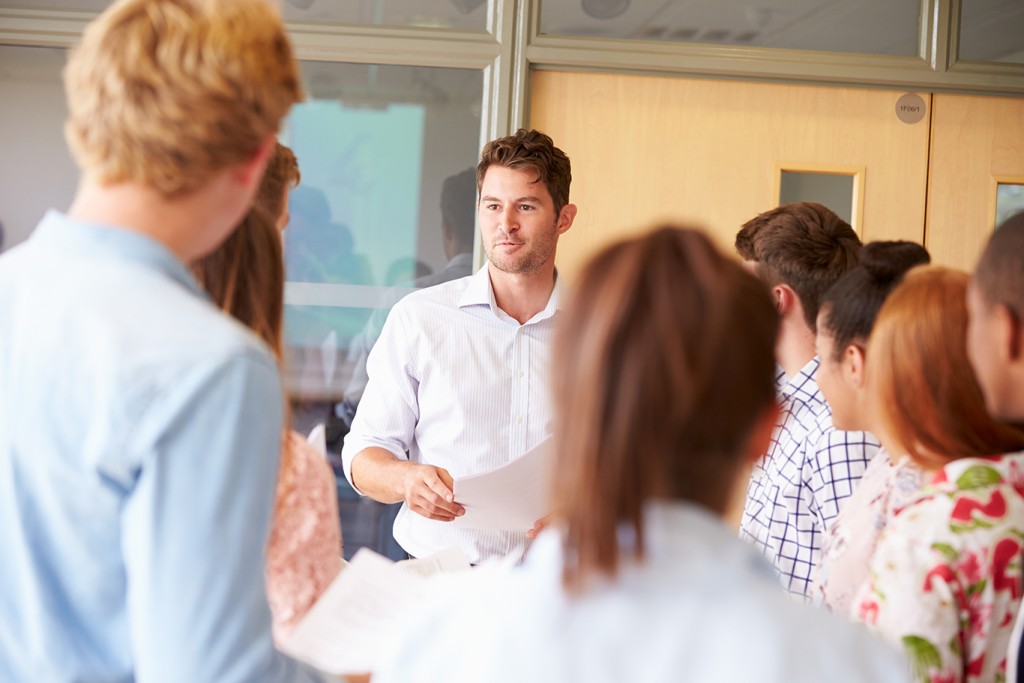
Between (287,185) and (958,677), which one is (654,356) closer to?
(958,677)

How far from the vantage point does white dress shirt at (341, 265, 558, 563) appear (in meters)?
2.29

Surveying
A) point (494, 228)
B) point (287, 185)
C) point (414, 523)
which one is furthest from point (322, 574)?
point (494, 228)

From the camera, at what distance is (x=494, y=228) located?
238cm

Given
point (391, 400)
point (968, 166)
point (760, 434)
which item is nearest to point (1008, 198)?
point (968, 166)

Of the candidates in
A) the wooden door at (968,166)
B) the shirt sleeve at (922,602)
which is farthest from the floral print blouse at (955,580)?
the wooden door at (968,166)

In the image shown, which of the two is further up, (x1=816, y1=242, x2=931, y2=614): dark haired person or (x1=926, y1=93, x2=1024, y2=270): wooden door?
(x1=926, y1=93, x2=1024, y2=270): wooden door

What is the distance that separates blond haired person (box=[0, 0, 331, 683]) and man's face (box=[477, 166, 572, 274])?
150 centimetres

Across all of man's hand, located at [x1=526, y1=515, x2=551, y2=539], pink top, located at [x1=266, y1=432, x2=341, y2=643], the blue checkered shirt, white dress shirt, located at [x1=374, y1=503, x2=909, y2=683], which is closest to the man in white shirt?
man's hand, located at [x1=526, y1=515, x2=551, y2=539]

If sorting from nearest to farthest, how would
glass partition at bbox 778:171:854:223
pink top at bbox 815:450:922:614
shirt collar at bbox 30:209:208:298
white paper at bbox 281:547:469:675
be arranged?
shirt collar at bbox 30:209:208:298 < white paper at bbox 281:547:469:675 < pink top at bbox 815:450:922:614 < glass partition at bbox 778:171:854:223

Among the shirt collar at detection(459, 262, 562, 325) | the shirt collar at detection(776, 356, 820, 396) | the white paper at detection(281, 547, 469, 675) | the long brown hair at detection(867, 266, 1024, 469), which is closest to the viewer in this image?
the white paper at detection(281, 547, 469, 675)

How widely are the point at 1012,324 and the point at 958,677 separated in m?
0.38

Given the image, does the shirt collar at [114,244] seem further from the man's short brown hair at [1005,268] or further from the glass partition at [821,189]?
the glass partition at [821,189]

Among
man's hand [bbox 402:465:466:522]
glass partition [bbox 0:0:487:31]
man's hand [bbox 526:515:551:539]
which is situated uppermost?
glass partition [bbox 0:0:487:31]

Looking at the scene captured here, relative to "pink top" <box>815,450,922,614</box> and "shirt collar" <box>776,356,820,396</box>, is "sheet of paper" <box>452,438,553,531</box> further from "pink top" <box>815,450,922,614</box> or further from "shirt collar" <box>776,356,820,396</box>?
"pink top" <box>815,450,922,614</box>
